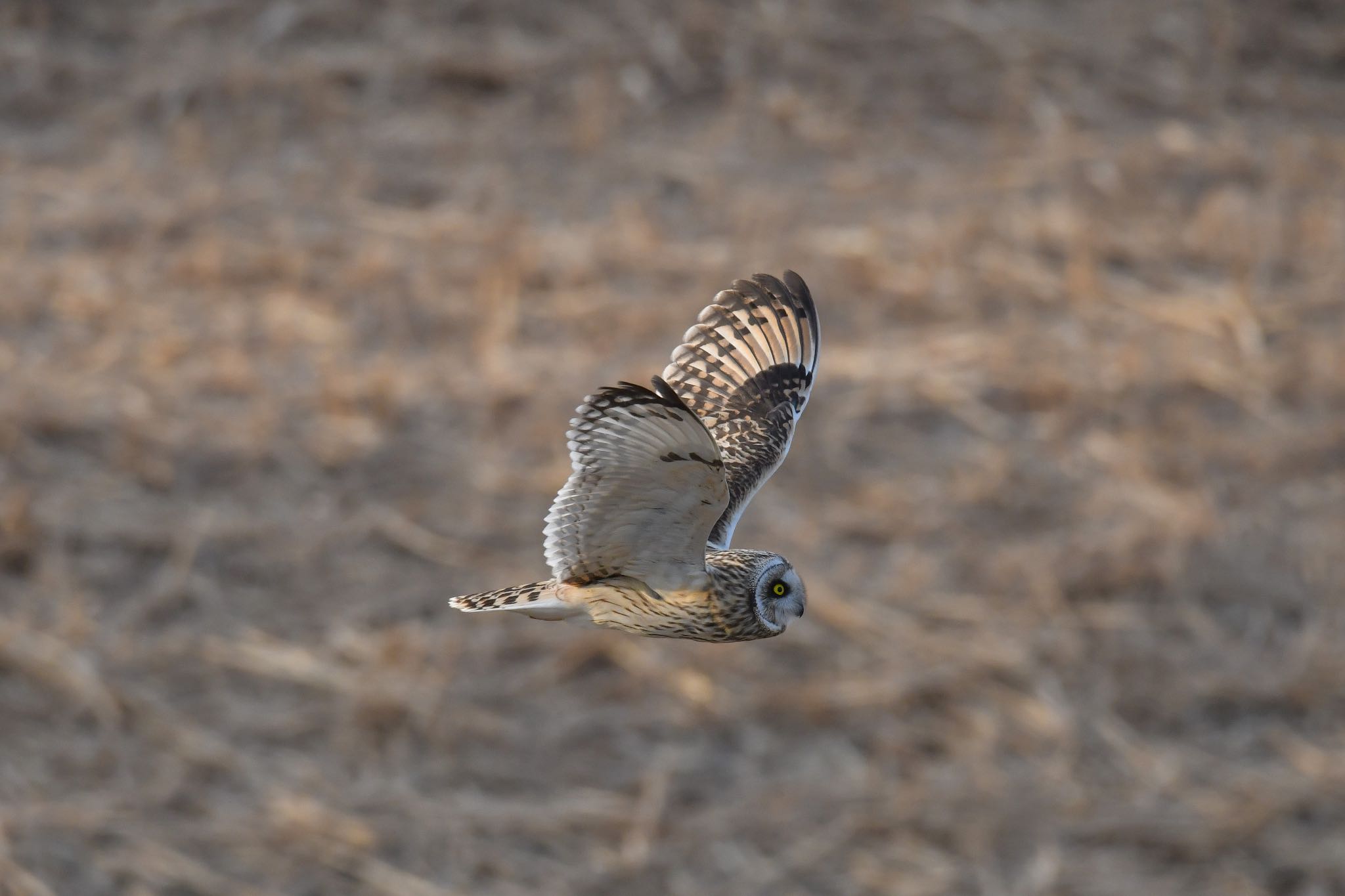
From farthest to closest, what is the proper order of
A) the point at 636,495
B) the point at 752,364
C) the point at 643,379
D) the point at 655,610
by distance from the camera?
the point at 643,379 < the point at 752,364 < the point at 655,610 < the point at 636,495

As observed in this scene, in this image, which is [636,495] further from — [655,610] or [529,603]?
[529,603]

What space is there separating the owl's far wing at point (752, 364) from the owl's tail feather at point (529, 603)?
0.62 metres

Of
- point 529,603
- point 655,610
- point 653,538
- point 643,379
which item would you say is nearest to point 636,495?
point 653,538

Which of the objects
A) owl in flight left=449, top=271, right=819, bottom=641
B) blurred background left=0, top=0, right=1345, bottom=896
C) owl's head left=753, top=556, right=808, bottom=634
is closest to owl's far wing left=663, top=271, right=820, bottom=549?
owl in flight left=449, top=271, right=819, bottom=641

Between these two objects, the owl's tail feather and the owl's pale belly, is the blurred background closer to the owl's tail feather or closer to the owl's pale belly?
the owl's tail feather

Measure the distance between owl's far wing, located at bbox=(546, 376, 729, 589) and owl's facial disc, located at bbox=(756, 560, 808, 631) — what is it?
117mm

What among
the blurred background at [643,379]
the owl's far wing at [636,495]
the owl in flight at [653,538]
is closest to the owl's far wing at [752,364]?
the owl in flight at [653,538]

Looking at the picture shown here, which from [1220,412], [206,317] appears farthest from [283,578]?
[1220,412]

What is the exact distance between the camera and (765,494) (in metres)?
9.85

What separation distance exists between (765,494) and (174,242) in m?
4.08

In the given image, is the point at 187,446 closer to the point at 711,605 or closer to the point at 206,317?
the point at 206,317

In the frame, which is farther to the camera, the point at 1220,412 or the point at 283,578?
the point at 1220,412

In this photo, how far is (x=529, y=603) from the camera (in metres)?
3.19

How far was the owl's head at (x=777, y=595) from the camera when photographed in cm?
310
